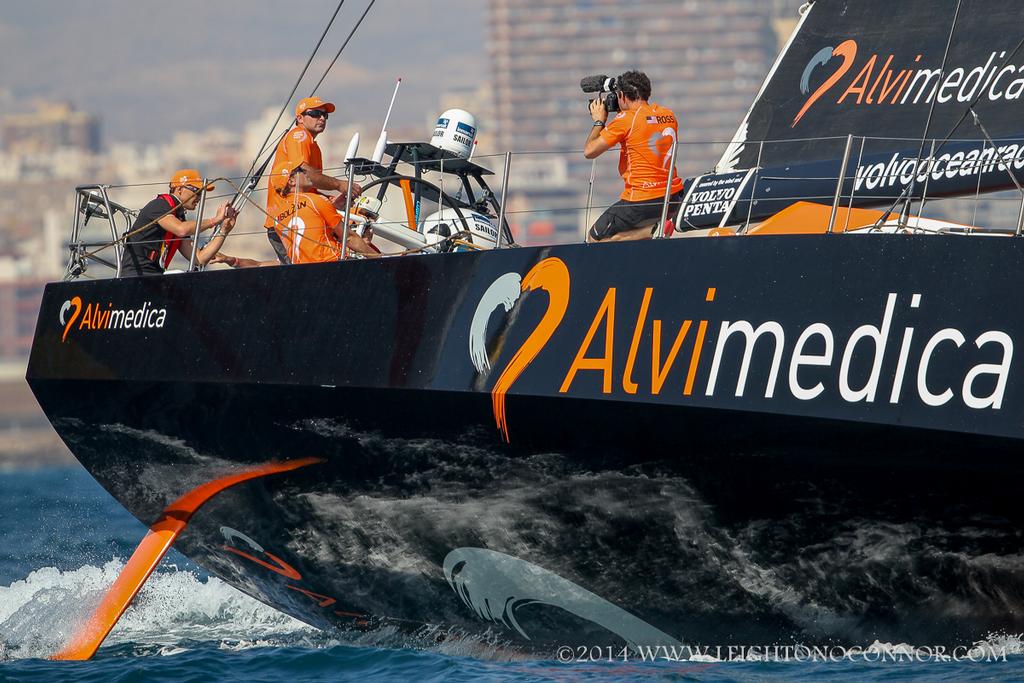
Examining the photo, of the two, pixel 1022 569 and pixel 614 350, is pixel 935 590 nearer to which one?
pixel 1022 569

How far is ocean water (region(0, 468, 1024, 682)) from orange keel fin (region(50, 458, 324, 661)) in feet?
0.34

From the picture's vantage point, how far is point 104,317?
23.8 feet

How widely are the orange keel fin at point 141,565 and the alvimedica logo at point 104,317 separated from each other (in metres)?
0.84

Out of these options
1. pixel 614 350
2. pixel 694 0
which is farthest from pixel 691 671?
pixel 694 0

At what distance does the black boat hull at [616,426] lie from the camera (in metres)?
5.05

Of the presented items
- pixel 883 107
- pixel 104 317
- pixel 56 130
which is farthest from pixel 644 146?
pixel 56 130

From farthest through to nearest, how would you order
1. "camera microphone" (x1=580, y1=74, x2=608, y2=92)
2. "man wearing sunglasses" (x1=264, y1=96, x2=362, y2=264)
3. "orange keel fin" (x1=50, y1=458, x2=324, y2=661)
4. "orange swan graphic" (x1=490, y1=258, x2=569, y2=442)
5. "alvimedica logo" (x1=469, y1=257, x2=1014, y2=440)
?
"orange keel fin" (x1=50, y1=458, x2=324, y2=661) → "man wearing sunglasses" (x1=264, y1=96, x2=362, y2=264) → "camera microphone" (x1=580, y1=74, x2=608, y2=92) → "orange swan graphic" (x1=490, y1=258, x2=569, y2=442) → "alvimedica logo" (x1=469, y1=257, x2=1014, y2=440)

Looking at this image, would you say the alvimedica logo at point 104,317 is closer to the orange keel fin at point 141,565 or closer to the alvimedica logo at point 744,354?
the orange keel fin at point 141,565

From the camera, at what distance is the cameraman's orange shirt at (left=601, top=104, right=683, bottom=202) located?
21.6ft

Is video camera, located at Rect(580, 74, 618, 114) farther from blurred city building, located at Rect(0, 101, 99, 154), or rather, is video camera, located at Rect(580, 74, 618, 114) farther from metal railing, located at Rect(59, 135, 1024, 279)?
blurred city building, located at Rect(0, 101, 99, 154)

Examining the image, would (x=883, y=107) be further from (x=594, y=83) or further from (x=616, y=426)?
(x=616, y=426)

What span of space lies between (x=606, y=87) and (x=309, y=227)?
1552 mm

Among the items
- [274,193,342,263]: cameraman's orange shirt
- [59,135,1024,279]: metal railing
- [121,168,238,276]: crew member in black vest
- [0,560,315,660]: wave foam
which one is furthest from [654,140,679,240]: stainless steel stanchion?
[0,560,315,660]: wave foam

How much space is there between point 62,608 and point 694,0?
161 metres
